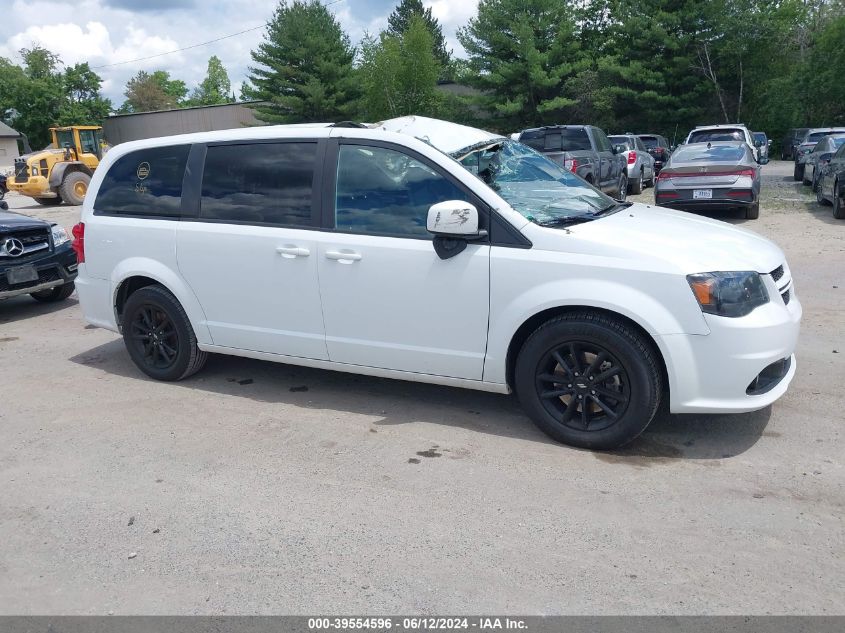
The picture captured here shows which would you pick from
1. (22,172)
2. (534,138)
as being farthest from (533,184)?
(22,172)

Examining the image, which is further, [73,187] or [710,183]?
[73,187]

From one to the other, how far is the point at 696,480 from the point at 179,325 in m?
3.81

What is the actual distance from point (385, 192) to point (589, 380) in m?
1.74

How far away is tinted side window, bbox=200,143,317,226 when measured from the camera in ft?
16.1

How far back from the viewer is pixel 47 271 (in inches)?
334

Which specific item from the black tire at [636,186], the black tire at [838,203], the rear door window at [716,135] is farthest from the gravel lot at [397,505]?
the rear door window at [716,135]

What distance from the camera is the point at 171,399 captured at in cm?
546

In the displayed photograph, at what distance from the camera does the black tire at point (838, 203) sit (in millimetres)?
12719

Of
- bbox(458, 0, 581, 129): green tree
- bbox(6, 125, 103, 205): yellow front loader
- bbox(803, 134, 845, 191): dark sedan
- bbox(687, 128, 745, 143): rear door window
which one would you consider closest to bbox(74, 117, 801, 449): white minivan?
bbox(803, 134, 845, 191): dark sedan

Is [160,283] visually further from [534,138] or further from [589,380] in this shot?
[534,138]

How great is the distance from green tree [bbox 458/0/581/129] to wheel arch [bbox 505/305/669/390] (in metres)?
36.6

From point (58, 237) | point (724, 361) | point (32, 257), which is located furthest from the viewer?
point (58, 237)

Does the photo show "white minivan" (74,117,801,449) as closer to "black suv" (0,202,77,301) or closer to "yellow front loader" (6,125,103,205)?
Answer: "black suv" (0,202,77,301)
